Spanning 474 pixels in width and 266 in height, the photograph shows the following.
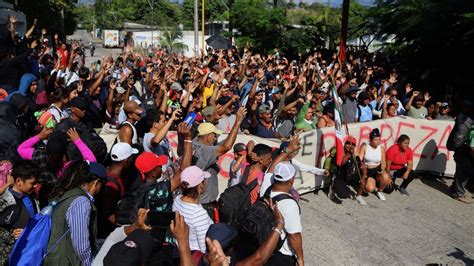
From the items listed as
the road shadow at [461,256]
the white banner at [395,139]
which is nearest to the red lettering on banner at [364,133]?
the white banner at [395,139]

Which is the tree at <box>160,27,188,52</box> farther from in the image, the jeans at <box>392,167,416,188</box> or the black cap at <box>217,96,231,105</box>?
the jeans at <box>392,167,416,188</box>

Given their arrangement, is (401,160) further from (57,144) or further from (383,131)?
(57,144)

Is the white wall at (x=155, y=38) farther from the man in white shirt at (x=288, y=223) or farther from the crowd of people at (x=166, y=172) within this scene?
the man in white shirt at (x=288, y=223)

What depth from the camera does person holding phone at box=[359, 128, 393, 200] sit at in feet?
26.9

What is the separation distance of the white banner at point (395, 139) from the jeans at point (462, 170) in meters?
0.98

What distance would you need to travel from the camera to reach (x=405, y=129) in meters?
9.48

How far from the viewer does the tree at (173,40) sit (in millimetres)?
53594

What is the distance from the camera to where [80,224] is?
3564mm

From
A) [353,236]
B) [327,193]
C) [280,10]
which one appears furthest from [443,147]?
[280,10]

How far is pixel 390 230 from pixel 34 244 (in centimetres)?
522

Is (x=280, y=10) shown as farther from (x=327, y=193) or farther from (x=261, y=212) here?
(x=261, y=212)

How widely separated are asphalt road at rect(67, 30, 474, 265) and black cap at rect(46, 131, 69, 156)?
3240 millimetres

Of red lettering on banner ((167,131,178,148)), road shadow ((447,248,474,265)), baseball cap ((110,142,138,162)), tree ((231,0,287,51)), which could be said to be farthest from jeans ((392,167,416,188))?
tree ((231,0,287,51))

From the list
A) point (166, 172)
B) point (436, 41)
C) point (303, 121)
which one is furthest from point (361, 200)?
point (436, 41)
